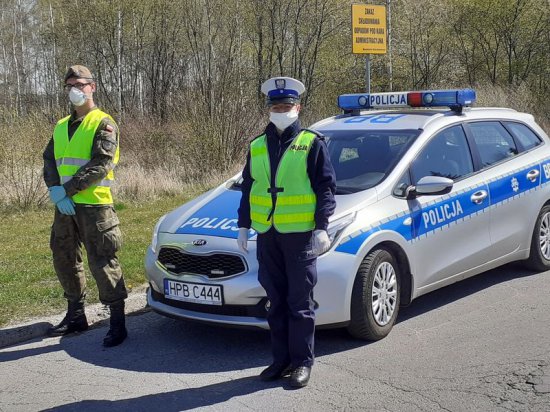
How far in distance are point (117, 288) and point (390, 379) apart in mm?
2180

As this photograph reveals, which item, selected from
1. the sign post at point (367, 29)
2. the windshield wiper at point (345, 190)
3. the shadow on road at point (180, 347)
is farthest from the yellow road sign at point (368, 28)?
the shadow on road at point (180, 347)

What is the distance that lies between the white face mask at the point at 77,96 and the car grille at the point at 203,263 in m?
1.27

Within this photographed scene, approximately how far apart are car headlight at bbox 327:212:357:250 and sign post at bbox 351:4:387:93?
8.28 m

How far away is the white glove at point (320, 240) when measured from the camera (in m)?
3.97

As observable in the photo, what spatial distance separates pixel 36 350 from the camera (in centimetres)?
512

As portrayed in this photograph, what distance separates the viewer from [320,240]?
3975 millimetres

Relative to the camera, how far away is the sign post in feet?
41.3

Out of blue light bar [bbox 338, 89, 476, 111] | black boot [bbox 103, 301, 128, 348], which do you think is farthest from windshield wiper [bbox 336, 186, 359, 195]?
black boot [bbox 103, 301, 128, 348]

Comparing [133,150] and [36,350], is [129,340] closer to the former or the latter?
[36,350]

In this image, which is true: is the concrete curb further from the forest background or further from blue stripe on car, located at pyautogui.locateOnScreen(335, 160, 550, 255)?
the forest background

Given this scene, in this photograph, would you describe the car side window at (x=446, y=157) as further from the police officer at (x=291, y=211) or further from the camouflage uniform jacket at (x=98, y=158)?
the camouflage uniform jacket at (x=98, y=158)

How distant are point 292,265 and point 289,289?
0.53ft

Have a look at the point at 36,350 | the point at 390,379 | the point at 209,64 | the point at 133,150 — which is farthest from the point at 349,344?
the point at 209,64

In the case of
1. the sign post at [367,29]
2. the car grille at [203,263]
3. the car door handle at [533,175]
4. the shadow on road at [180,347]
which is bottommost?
the shadow on road at [180,347]
